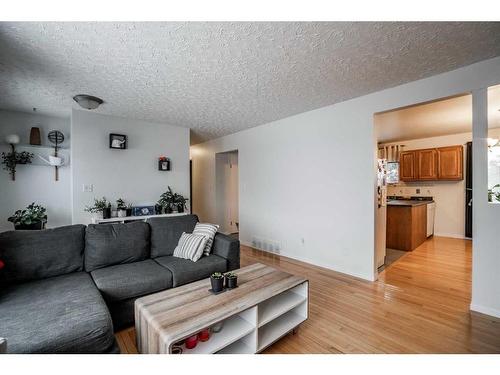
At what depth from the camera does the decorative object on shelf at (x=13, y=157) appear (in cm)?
321

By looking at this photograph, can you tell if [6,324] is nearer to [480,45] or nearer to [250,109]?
[250,109]

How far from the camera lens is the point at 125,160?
12.1ft

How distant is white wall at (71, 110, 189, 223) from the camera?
3.29m

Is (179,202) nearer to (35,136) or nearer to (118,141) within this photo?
(118,141)

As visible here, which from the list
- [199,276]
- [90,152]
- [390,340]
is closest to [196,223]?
[199,276]

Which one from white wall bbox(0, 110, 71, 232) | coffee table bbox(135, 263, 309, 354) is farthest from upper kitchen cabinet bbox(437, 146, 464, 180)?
white wall bbox(0, 110, 71, 232)

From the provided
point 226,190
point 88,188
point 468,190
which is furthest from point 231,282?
point 468,190

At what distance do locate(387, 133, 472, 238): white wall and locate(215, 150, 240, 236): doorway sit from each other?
174 inches

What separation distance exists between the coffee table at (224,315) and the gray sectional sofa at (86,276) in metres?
0.28

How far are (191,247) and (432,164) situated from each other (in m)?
5.59

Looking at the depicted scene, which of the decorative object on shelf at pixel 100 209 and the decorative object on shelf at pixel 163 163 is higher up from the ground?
the decorative object on shelf at pixel 163 163

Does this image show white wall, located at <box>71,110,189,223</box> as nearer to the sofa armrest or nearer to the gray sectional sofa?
the gray sectional sofa

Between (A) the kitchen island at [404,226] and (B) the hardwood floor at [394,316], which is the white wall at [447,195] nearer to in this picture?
(A) the kitchen island at [404,226]

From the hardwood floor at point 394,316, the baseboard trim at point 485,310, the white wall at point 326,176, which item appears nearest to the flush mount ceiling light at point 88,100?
the white wall at point 326,176
